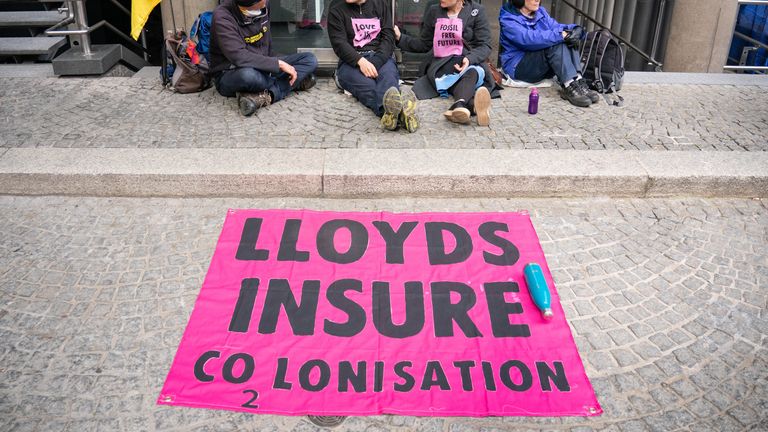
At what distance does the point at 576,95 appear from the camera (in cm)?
629

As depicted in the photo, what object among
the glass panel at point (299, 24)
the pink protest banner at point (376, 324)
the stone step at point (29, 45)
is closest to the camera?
the pink protest banner at point (376, 324)

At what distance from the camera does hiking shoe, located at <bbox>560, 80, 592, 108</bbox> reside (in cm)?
624

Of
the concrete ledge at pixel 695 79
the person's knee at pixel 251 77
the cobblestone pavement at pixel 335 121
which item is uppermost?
the person's knee at pixel 251 77

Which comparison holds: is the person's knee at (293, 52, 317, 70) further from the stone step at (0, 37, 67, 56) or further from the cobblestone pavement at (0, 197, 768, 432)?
the stone step at (0, 37, 67, 56)

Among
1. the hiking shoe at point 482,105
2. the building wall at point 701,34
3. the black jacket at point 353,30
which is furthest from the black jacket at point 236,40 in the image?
the building wall at point 701,34

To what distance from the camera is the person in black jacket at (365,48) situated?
6102mm

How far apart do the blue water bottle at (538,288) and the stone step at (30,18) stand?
6.72m

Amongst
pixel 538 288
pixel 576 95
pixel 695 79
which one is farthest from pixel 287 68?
pixel 695 79

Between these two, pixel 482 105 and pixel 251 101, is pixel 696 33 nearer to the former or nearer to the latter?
pixel 482 105

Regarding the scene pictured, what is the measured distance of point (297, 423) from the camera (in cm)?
299

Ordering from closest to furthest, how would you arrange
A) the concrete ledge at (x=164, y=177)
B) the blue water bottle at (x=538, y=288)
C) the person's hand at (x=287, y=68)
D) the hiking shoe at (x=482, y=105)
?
the blue water bottle at (x=538, y=288) → the concrete ledge at (x=164, y=177) → the hiking shoe at (x=482, y=105) → the person's hand at (x=287, y=68)

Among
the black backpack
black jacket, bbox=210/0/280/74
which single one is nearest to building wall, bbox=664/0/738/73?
the black backpack

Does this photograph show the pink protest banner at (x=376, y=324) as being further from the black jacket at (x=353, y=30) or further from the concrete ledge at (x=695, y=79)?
the concrete ledge at (x=695, y=79)

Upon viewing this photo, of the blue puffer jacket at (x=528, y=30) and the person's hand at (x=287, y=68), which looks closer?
the person's hand at (x=287, y=68)
